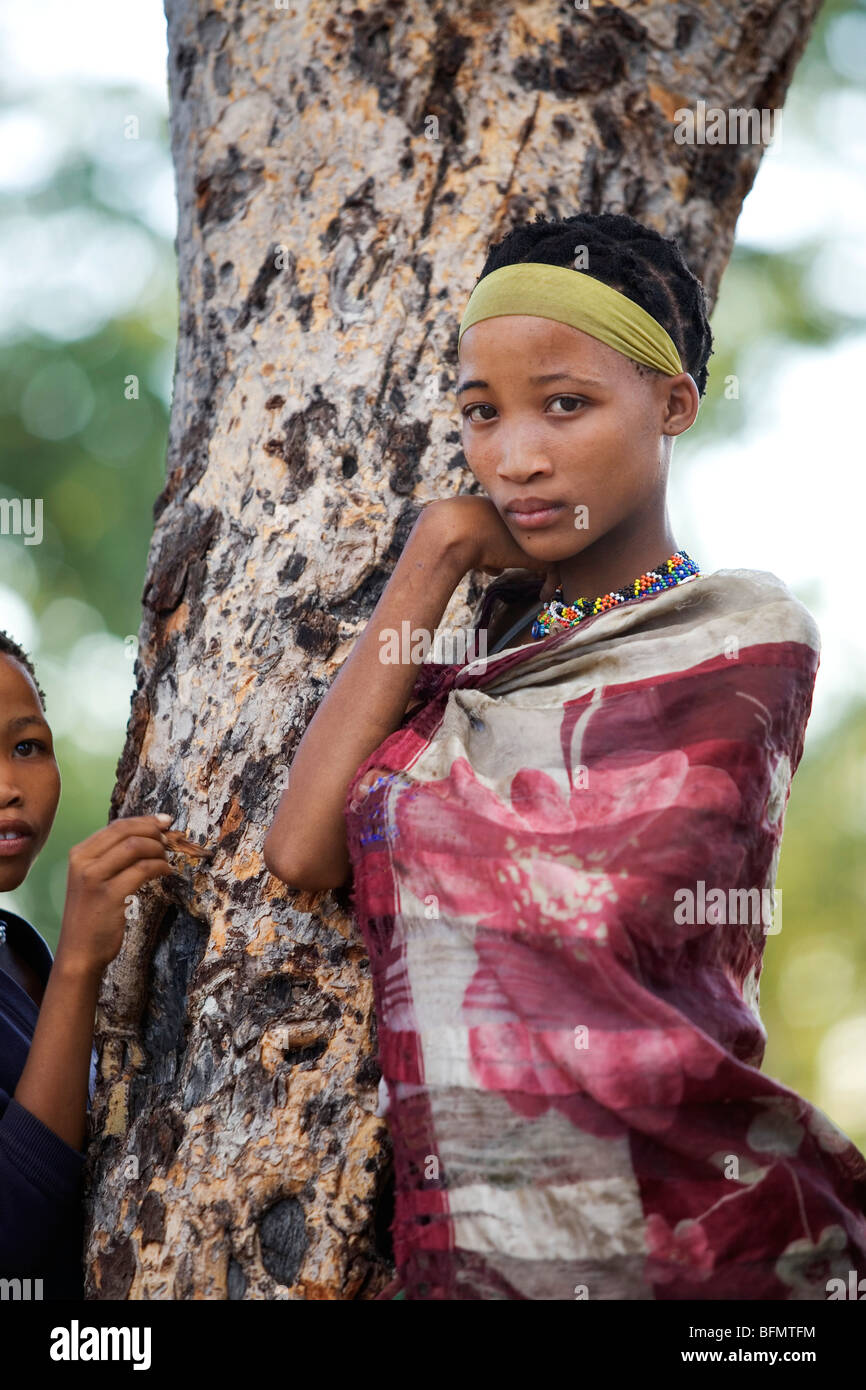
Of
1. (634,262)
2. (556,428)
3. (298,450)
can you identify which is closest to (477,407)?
(556,428)

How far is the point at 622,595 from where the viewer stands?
2.04 m

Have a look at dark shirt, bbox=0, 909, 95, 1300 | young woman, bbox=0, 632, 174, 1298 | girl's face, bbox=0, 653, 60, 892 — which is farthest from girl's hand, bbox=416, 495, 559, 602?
dark shirt, bbox=0, 909, 95, 1300

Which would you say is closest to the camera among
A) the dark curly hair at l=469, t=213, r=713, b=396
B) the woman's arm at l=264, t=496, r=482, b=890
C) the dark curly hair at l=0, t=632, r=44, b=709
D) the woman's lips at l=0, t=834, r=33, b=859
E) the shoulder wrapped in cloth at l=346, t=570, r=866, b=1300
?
the shoulder wrapped in cloth at l=346, t=570, r=866, b=1300

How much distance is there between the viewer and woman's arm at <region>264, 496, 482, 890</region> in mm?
1892

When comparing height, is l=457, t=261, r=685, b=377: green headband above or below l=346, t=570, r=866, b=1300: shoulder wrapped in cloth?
above

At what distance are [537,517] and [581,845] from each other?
1.75 ft

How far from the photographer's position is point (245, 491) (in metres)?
2.46

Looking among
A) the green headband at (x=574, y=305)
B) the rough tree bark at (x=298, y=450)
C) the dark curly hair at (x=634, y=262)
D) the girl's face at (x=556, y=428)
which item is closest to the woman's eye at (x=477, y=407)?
the girl's face at (x=556, y=428)

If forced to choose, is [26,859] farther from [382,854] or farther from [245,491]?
[382,854]

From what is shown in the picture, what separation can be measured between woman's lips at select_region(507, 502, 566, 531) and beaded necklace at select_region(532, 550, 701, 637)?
0.16 metres

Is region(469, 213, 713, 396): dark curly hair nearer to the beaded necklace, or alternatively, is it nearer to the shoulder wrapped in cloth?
the beaded necklace

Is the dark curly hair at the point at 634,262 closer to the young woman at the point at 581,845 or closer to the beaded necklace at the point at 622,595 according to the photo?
the young woman at the point at 581,845
